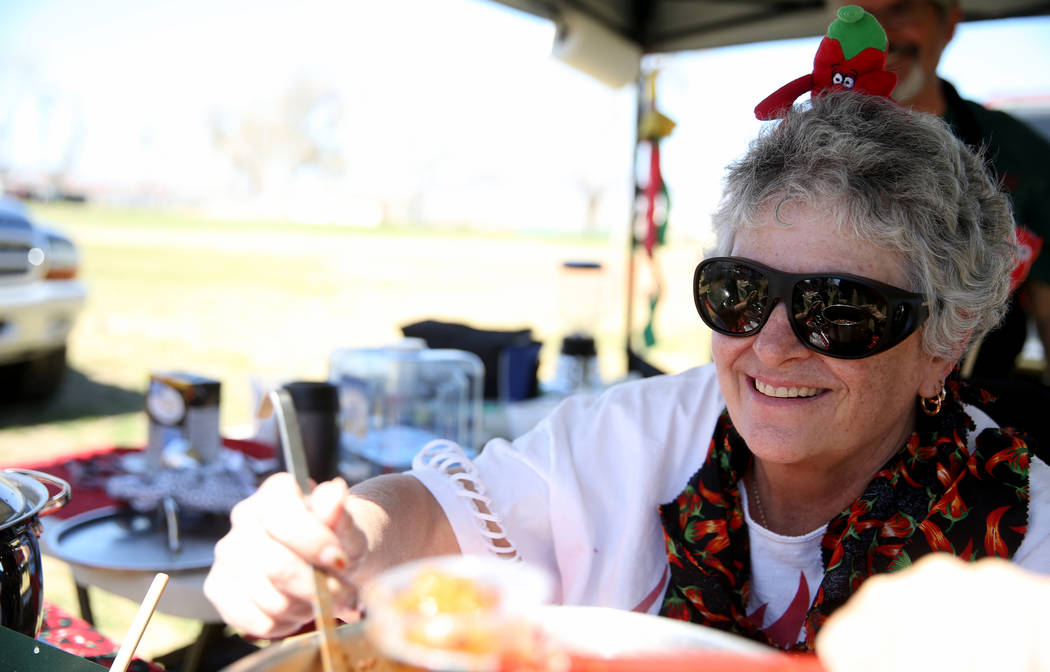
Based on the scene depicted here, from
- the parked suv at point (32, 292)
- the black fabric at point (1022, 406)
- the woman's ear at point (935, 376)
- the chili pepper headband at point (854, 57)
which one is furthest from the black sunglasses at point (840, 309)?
the parked suv at point (32, 292)

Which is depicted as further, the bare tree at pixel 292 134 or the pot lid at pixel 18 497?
the bare tree at pixel 292 134

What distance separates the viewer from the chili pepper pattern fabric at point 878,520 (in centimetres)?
122

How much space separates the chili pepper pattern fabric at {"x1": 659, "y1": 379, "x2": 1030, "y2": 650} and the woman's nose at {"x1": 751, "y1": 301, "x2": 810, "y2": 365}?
9.0 inches

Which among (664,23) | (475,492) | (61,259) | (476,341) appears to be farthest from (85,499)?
(61,259)

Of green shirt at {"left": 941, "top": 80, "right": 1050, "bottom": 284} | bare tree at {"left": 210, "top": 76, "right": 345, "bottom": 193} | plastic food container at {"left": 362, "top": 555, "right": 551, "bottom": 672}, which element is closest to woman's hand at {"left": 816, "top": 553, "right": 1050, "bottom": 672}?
plastic food container at {"left": 362, "top": 555, "right": 551, "bottom": 672}

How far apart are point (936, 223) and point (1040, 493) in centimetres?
44

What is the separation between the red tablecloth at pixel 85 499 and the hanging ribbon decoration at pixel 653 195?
111 inches

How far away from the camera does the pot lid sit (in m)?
0.97

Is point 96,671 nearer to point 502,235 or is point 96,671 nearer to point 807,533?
→ point 807,533

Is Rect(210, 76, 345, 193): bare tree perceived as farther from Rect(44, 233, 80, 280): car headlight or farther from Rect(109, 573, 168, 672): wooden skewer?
Rect(109, 573, 168, 672): wooden skewer

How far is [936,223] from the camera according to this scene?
1251mm

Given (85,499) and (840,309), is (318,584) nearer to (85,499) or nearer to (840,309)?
(840,309)

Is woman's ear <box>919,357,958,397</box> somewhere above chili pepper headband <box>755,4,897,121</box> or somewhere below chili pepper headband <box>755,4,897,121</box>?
below

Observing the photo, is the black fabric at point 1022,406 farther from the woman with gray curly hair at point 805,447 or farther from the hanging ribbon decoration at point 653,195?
the hanging ribbon decoration at point 653,195
